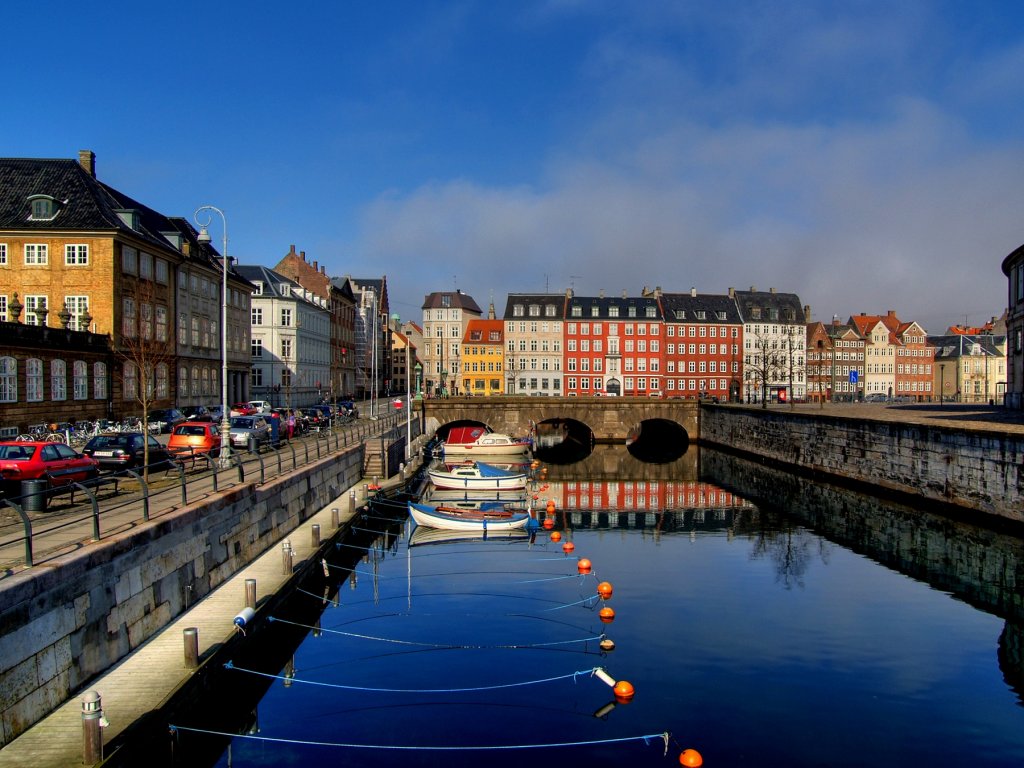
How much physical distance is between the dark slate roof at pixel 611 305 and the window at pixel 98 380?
249 feet

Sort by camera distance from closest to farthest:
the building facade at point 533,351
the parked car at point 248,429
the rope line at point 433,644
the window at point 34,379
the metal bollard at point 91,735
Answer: the metal bollard at point 91,735 < the rope line at point 433,644 < the window at point 34,379 < the parked car at point 248,429 < the building facade at point 533,351

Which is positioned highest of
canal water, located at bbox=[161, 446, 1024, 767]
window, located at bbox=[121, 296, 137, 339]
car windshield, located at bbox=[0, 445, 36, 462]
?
window, located at bbox=[121, 296, 137, 339]

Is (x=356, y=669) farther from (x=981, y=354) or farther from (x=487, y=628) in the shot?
(x=981, y=354)

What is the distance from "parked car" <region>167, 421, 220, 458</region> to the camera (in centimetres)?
3456

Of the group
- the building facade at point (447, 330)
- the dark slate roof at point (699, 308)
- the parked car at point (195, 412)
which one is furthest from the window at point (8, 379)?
the dark slate roof at point (699, 308)

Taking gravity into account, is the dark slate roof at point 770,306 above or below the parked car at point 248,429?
above

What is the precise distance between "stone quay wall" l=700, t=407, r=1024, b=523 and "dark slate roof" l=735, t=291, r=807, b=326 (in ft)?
195

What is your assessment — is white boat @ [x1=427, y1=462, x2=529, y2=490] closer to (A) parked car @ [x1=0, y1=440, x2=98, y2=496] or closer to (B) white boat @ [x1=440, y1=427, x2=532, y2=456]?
(B) white boat @ [x1=440, y1=427, x2=532, y2=456]

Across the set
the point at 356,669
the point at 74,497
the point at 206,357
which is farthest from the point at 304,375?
the point at 356,669

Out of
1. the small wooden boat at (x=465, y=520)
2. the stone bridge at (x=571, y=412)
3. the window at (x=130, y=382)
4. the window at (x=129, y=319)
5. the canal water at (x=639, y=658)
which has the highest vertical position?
the window at (x=129, y=319)

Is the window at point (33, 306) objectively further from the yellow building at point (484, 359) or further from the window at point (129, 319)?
the yellow building at point (484, 359)

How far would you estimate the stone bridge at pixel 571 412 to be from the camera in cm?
8444

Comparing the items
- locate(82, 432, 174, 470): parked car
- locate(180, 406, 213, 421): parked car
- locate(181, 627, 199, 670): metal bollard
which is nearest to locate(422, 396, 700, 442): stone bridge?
locate(180, 406, 213, 421): parked car

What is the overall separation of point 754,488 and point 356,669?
Answer: 130ft
